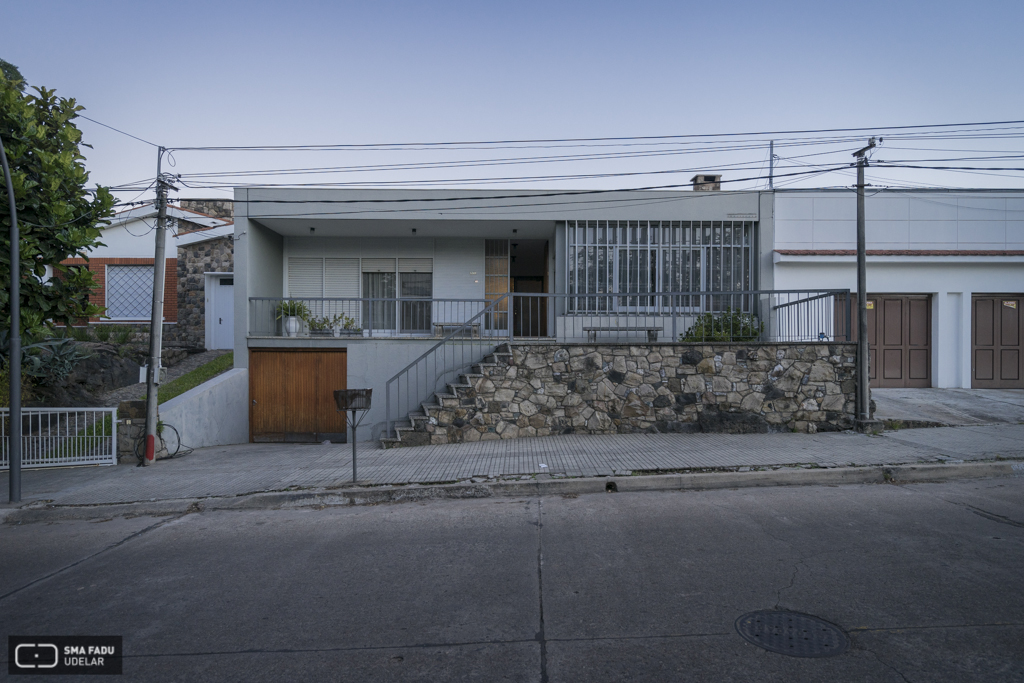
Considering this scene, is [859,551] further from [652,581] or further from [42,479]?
[42,479]

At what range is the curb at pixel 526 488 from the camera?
7266mm

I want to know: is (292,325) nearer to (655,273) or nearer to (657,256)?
(655,273)

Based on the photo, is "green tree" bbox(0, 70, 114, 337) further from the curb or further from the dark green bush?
the dark green bush

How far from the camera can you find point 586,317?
13383 millimetres

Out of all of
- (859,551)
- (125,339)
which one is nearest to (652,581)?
(859,551)

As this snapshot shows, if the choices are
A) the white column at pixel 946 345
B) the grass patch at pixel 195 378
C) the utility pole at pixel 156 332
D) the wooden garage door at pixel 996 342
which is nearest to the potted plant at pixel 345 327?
the grass patch at pixel 195 378

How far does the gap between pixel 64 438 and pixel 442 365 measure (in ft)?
21.3

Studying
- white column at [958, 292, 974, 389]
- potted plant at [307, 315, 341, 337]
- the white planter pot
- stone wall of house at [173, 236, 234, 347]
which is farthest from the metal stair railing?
white column at [958, 292, 974, 389]

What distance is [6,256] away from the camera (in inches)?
328

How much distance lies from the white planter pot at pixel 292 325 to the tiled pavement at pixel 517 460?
12.0ft

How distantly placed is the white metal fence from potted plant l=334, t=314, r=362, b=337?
4.78m

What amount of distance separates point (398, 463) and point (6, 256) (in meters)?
Result: 6.29

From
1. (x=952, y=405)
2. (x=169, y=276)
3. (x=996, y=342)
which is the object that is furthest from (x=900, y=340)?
(x=169, y=276)

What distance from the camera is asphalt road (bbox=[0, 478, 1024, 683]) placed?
3.42 m
